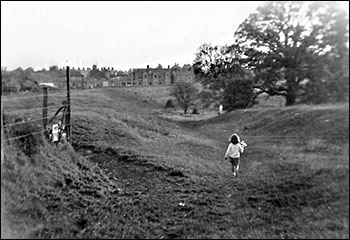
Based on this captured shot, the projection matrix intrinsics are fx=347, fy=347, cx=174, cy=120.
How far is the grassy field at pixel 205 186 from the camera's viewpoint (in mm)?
3227

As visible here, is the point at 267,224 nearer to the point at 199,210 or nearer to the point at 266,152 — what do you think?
the point at 266,152

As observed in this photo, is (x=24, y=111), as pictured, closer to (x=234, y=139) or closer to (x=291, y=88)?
(x=234, y=139)

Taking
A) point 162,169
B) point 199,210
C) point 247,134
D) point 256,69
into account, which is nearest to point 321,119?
point 256,69

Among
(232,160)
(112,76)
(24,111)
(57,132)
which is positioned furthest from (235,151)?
(112,76)

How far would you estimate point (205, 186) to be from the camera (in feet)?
20.7

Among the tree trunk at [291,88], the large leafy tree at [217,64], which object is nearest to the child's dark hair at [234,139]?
the large leafy tree at [217,64]

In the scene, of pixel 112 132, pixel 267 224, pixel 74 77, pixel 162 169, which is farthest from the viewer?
pixel 112 132

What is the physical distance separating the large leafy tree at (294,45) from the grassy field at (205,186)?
1.03 ft

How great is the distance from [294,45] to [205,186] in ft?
11.5

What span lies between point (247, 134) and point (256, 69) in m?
1.43

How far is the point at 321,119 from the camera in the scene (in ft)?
11.3

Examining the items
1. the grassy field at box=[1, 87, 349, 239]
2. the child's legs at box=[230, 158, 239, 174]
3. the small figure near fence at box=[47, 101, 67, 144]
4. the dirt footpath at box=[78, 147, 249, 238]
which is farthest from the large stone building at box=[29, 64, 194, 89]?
the dirt footpath at box=[78, 147, 249, 238]

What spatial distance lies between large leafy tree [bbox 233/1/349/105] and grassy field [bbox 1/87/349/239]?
32cm

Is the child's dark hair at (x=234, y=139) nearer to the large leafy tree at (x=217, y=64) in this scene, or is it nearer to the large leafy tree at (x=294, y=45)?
the large leafy tree at (x=217, y=64)
